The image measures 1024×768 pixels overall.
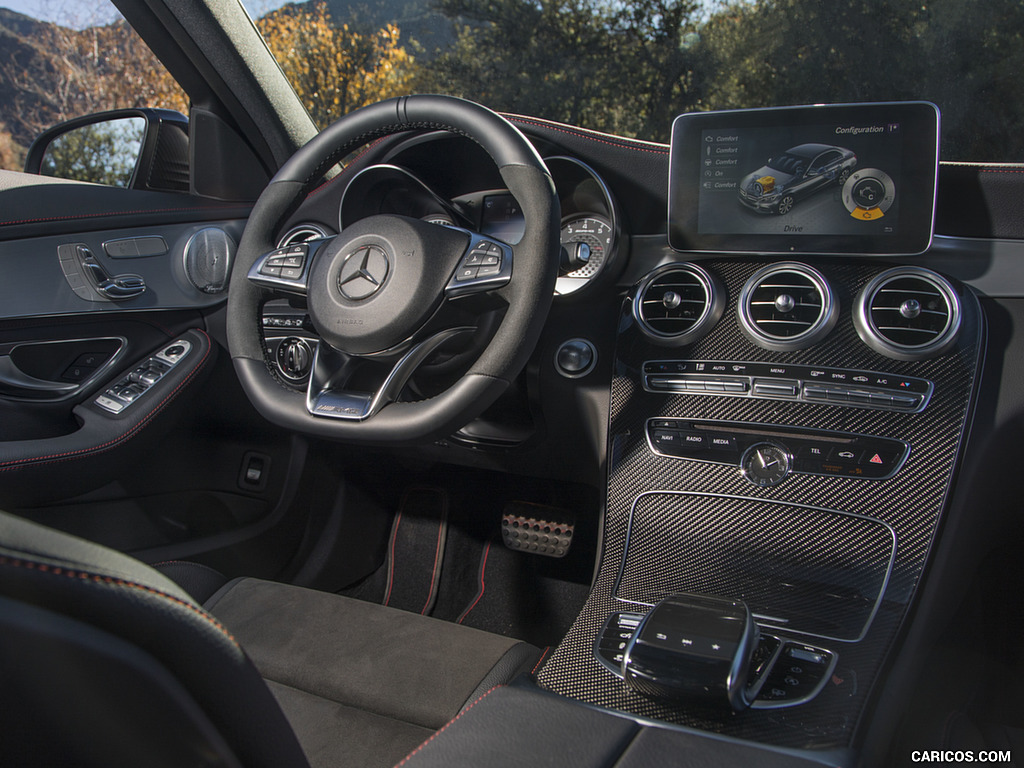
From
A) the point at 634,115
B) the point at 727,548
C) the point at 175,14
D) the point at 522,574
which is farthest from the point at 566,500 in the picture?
the point at 175,14

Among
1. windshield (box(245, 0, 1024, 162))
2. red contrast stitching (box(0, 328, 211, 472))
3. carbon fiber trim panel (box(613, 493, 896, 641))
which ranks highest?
windshield (box(245, 0, 1024, 162))

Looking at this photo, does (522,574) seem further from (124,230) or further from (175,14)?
(175,14)

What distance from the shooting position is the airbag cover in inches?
48.9

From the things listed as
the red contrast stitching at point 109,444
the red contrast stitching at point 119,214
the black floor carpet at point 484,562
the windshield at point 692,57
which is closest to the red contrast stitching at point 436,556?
the black floor carpet at point 484,562

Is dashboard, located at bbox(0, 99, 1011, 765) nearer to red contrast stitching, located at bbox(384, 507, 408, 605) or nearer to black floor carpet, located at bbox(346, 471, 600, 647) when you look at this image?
black floor carpet, located at bbox(346, 471, 600, 647)

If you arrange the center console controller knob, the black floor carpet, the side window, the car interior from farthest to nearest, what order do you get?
the side window < the black floor carpet < the car interior < the center console controller knob

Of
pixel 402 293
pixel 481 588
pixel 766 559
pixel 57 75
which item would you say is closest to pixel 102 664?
pixel 402 293

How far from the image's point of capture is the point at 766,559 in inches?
53.2

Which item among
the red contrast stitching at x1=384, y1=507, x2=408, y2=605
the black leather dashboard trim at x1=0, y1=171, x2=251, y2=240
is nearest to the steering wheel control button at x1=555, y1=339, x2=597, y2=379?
the red contrast stitching at x1=384, y1=507, x2=408, y2=605

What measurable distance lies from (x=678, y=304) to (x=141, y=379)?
1.26 metres

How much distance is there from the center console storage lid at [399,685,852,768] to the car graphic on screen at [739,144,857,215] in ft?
3.04

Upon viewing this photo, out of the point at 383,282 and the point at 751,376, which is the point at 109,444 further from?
the point at 751,376

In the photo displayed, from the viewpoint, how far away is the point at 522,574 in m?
2.09

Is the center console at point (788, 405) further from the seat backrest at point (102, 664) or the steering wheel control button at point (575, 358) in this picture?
the seat backrest at point (102, 664)
